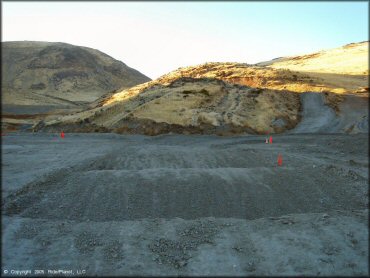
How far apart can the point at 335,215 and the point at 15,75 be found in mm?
98733

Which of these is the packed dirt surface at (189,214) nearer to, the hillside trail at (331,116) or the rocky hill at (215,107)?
the hillside trail at (331,116)

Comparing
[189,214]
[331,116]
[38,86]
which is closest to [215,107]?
[331,116]

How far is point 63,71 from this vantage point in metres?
97.1

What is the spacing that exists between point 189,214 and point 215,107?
20.2 m

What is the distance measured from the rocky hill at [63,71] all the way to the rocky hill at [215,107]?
47.7 meters

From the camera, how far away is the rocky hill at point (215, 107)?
1137 inches

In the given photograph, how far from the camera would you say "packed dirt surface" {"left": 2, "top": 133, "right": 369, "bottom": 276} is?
899cm

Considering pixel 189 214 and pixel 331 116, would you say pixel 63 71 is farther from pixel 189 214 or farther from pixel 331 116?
pixel 189 214

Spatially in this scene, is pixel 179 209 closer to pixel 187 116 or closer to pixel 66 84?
pixel 187 116

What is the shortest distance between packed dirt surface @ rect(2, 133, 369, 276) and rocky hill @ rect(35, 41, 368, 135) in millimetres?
10060

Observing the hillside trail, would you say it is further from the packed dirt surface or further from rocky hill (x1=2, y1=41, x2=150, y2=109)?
rocky hill (x1=2, y1=41, x2=150, y2=109)

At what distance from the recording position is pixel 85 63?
4104 inches

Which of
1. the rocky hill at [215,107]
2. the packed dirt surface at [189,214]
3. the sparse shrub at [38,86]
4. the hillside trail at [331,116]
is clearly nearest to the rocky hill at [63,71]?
the sparse shrub at [38,86]

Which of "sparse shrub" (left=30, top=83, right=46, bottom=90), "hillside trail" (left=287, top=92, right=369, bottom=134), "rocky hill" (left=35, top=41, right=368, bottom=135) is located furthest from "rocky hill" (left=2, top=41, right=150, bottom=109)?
"hillside trail" (left=287, top=92, right=369, bottom=134)
